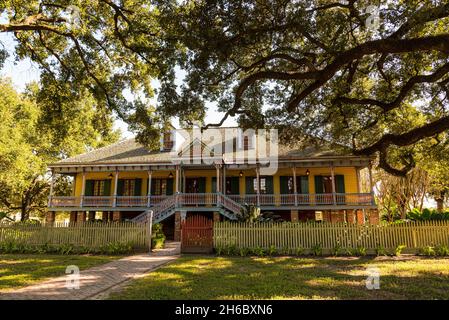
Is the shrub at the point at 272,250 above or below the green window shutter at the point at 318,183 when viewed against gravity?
below

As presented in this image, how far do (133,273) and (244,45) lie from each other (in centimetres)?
945

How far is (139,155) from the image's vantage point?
26016mm

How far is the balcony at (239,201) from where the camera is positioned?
2241cm

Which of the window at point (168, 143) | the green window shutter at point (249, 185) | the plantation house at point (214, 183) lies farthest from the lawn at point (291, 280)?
the window at point (168, 143)

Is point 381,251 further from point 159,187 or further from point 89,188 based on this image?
point 89,188

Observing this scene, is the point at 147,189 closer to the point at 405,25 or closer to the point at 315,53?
the point at 315,53

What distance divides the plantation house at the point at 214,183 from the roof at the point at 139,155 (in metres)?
0.08

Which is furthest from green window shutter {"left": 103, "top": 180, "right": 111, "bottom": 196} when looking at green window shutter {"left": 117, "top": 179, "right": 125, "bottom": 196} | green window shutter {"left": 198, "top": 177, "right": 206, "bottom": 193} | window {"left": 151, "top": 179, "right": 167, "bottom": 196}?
green window shutter {"left": 198, "top": 177, "right": 206, "bottom": 193}

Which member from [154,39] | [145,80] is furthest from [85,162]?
[154,39]

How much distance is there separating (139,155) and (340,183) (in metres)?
16.6

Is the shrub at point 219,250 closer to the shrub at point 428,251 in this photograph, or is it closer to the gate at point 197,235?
the gate at point 197,235

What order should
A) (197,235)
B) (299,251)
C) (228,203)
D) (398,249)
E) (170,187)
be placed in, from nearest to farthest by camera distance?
(398,249), (299,251), (197,235), (228,203), (170,187)

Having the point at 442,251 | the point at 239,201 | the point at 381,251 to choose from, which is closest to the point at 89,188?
the point at 239,201

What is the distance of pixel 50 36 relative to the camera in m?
17.1
